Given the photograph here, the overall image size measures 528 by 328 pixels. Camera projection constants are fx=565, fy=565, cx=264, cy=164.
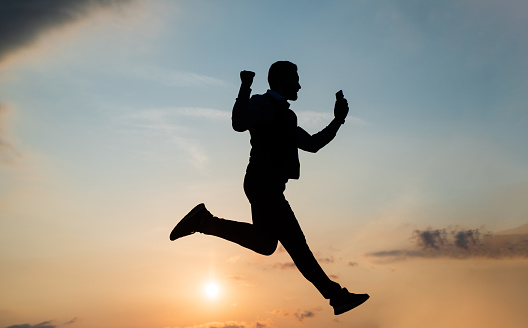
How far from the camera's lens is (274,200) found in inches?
226

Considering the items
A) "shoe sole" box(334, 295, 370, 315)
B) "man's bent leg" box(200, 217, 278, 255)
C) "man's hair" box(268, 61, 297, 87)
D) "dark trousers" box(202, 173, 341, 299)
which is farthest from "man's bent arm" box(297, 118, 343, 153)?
"shoe sole" box(334, 295, 370, 315)

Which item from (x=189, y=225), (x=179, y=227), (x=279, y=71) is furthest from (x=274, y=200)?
(x=279, y=71)

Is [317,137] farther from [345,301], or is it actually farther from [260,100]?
[345,301]

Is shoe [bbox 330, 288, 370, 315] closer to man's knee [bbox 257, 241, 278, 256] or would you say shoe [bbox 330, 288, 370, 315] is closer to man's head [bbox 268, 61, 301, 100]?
man's knee [bbox 257, 241, 278, 256]

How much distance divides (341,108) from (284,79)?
112 centimetres

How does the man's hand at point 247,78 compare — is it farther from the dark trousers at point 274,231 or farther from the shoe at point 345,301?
the shoe at point 345,301

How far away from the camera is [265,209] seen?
227 inches

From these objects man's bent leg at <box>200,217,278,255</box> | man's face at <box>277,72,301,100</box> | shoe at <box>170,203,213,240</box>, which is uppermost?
man's face at <box>277,72,301,100</box>

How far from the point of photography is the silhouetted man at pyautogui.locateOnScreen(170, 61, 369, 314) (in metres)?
5.64

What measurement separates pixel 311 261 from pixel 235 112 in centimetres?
173

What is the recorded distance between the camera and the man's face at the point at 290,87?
5.96 m

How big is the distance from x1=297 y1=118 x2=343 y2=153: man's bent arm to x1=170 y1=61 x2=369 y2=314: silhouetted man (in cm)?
67

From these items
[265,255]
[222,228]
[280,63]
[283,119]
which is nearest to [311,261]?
[265,255]

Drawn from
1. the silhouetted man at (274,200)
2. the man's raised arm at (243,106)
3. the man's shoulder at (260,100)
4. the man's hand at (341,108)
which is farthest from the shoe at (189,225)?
the man's hand at (341,108)
